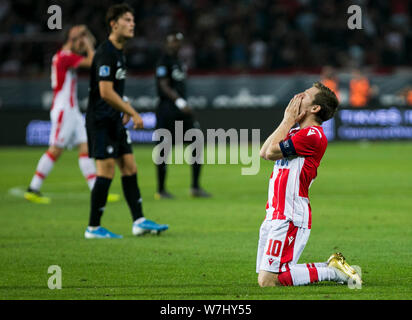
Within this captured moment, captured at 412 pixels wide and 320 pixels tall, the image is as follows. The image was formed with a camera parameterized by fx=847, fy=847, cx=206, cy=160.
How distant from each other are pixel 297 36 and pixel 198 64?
3.28m

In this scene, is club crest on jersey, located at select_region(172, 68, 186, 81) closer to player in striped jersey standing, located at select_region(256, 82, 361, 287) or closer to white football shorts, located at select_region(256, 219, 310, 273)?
player in striped jersey standing, located at select_region(256, 82, 361, 287)

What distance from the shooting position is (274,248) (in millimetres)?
6129

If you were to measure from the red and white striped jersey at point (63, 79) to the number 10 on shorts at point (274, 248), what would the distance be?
6512 millimetres

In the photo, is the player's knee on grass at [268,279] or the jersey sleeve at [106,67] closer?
the player's knee on grass at [268,279]

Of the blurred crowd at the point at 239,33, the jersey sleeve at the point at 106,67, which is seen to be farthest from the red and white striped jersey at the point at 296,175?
the blurred crowd at the point at 239,33

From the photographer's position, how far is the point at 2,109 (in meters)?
24.8

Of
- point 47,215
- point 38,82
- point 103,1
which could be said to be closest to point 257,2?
point 103,1

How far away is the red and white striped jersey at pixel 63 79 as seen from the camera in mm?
12000

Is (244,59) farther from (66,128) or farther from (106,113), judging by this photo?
(106,113)

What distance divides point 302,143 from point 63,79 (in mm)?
6896

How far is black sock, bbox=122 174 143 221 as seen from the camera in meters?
8.98

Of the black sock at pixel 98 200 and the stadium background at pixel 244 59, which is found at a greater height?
the stadium background at pixel 244 59

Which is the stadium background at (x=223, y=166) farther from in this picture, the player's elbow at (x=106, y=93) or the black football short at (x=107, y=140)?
the player's elbow at (x=106, y=93)

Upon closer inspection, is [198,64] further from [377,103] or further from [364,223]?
[364,223]
